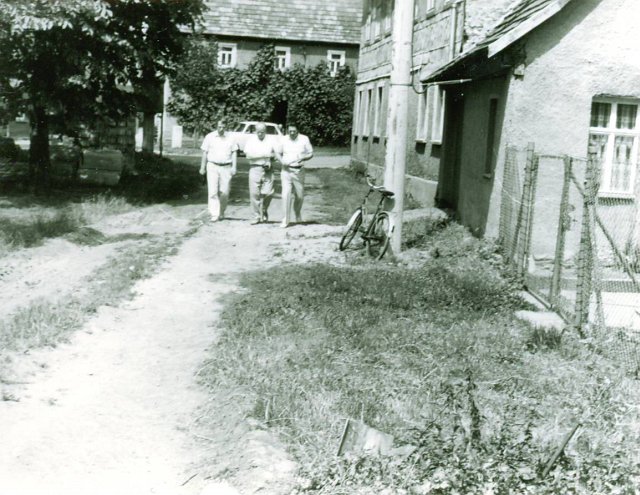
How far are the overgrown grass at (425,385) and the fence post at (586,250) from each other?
0.42 metres

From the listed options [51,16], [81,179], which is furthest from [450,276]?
[81,179]

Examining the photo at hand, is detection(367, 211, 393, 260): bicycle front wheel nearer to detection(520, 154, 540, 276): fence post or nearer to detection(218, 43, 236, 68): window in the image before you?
detection(520, 154, 540, 276): fence post

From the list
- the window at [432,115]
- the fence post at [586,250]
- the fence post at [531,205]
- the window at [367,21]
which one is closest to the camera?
the fence post at [586,250]

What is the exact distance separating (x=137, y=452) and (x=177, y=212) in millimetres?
13025

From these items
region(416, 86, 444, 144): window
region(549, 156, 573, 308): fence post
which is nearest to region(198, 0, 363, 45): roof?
region(416, 86, 444, 144): window

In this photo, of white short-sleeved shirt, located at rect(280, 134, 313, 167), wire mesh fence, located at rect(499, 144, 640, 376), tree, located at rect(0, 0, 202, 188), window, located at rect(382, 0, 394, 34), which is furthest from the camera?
window, located at rect(382, 0, 394, 34)

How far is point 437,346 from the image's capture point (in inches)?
316

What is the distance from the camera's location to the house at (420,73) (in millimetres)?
18547

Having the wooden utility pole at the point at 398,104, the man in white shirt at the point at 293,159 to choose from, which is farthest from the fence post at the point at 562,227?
the man in white shirt at the point at 293,159

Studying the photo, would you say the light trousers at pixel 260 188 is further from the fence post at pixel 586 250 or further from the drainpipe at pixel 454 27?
the fence post at pixel 586 250

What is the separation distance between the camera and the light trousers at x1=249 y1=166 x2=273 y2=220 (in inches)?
627

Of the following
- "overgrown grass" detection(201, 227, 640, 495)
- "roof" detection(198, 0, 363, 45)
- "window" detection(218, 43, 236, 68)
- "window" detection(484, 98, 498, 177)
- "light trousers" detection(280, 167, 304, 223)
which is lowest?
"overgrown grass" detection(201, 227, 640, 495)

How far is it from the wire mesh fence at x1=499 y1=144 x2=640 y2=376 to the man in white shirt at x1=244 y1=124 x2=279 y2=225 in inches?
168

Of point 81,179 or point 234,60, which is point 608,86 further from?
point 234,60
